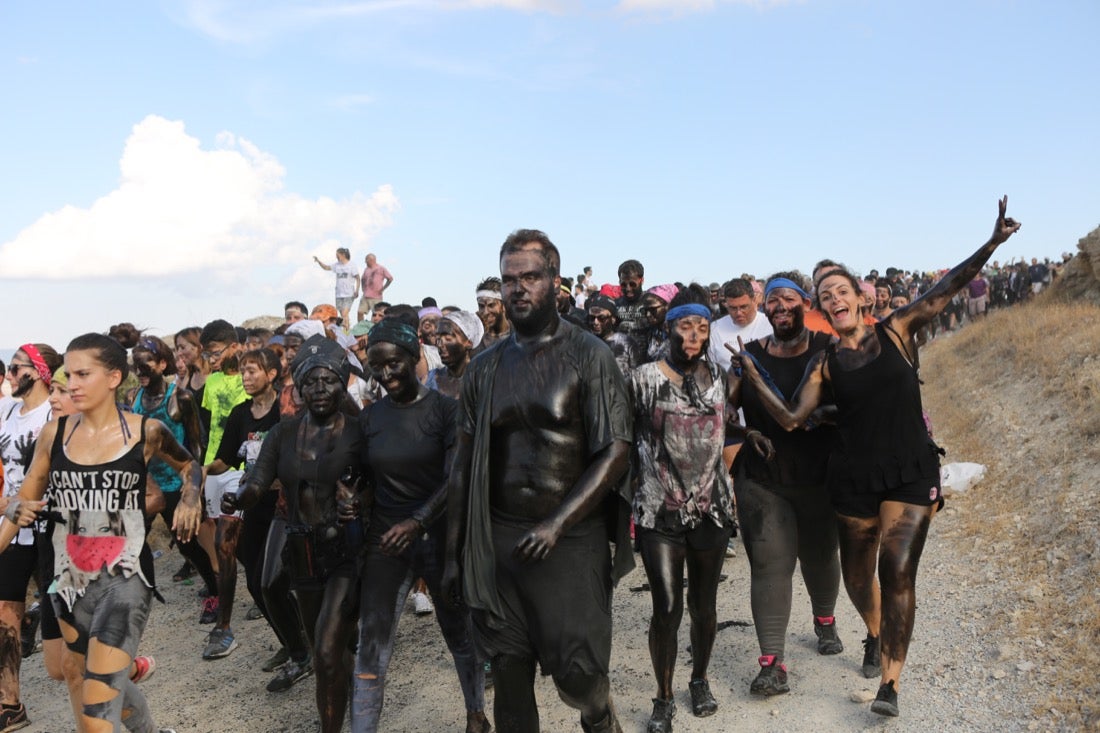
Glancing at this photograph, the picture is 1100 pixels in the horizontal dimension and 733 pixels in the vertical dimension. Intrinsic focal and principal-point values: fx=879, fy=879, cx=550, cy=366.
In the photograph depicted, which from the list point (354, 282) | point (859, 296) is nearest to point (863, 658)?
point (859, 296)

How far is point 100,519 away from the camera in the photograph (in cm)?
407

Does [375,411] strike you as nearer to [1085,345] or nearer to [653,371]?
[653,371]

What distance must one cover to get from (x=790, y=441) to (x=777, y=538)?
56cm

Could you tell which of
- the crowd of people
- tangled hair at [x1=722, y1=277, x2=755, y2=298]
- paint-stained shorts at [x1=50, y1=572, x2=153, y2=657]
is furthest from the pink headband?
tangled hair at [x1=722, y1=277, x2=755, y2=298]

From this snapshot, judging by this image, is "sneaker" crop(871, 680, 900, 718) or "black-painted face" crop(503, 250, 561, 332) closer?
"black-painted face" crop(503, 250, 561, 332)

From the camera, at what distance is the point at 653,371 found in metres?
4.66

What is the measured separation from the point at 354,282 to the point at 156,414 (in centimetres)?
1059

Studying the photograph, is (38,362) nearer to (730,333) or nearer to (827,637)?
(730,333)

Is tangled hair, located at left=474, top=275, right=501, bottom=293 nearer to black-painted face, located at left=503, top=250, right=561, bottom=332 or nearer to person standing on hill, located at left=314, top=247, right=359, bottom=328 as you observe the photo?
black-painted face, located at left=503, top=250, right=561, bottom=332

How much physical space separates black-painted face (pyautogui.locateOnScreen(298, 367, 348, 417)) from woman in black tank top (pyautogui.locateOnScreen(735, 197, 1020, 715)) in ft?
7.37

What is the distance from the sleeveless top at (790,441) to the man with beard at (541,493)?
1744mm

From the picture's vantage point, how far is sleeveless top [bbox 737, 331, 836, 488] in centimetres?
500

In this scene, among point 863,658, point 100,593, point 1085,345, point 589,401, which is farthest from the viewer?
point 1085,345

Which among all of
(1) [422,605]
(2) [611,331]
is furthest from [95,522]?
(2) [611,331]
